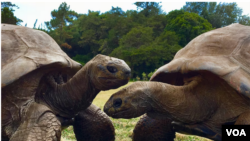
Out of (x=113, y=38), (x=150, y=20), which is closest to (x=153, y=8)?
(x=150, y=20)

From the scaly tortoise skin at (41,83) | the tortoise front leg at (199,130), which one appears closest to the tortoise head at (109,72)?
the scaly tortoise skin at (41,83)

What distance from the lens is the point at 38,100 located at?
9.93ft

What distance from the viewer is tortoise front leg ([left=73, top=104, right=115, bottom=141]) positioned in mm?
3719

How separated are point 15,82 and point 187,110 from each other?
6.30 ft

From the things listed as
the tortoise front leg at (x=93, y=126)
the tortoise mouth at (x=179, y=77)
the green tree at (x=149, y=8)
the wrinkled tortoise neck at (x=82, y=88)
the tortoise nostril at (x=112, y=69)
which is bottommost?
the tortoise front leg at (x=93, y=126)

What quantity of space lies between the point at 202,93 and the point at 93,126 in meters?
1.73

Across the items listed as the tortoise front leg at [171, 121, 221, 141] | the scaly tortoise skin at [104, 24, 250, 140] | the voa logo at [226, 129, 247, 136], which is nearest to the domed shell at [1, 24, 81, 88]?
the scaly tortoise skin at [104, 24, 250, 140]

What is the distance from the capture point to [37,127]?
2.51 meters

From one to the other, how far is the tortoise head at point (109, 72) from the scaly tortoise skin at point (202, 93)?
14 centimetres

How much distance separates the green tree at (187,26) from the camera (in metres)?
27.8

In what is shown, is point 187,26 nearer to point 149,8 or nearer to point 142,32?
point 142,32

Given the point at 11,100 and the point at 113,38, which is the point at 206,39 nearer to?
the point at 11,100

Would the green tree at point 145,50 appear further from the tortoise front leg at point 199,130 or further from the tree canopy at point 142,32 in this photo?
the tortoise front leg at point 199,130

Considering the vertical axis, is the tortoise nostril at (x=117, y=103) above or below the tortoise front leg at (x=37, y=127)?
above
